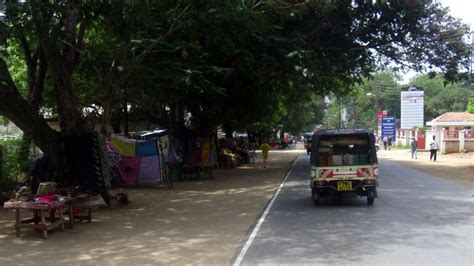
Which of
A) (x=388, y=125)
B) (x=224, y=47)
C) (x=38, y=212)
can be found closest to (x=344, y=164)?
(x=224, y=47)

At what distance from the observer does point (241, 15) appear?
12.0 meters

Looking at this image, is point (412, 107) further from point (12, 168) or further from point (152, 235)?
point (152, 235)

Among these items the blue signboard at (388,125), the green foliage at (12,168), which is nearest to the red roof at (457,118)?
the blue signboard at (388,125)

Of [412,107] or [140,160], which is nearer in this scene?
[140,160]

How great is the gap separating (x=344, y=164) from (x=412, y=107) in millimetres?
44099

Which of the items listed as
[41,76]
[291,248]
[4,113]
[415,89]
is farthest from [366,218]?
[415,89]

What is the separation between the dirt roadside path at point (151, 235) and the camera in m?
8.76

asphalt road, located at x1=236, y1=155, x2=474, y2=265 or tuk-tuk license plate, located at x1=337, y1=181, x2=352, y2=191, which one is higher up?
tuk-tuk license plate, located at x1=337, y1=181, x2=352, y2=191

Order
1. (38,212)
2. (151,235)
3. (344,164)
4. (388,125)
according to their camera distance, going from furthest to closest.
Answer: (388,125)
(344,164)
(38,212)
(151,235)

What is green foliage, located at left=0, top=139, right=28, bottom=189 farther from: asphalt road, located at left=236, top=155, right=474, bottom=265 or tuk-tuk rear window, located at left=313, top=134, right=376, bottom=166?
tuk-tuk rear window, located at left=313, top=134, right=376, bottom=166

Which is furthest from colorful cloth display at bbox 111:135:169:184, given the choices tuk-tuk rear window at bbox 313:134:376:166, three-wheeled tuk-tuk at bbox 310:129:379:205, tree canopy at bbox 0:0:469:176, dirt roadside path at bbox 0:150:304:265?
three-wheeled tuk-tuk at bbox 310:129:379:205

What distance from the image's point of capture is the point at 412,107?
5662cm

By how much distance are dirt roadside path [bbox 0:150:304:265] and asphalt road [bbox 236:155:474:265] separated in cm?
61

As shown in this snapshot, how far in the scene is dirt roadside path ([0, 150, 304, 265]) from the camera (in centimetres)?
876
